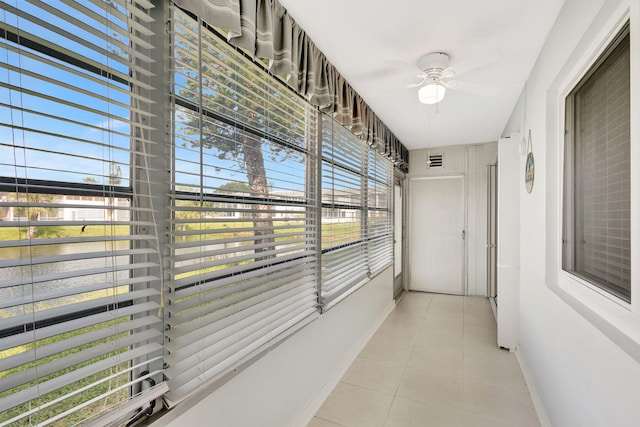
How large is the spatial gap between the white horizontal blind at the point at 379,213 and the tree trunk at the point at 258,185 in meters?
1.88

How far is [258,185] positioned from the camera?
5.19 feet

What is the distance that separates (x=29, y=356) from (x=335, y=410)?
1.92 meters

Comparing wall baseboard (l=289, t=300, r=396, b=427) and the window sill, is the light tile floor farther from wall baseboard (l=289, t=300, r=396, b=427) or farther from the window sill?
the window sill

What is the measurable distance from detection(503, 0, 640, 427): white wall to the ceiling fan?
470 millimetres

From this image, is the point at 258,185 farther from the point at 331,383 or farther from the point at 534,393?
the point at 534,393

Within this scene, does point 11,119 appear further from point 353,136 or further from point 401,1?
point 353,136

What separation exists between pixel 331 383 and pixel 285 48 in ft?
7.82

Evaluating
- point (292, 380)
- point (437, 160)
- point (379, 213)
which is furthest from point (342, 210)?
point (437, 160)

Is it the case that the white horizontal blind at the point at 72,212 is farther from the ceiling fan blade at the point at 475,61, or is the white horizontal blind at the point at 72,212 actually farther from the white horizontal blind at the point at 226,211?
the ceiling fan blade at the point at 475,61

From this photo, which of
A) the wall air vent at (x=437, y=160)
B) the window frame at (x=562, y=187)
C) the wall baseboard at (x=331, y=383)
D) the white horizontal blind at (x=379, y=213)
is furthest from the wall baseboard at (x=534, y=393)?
the wall air vent at (x=437, y=160)

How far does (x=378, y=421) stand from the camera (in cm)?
204

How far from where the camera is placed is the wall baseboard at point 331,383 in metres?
1.99

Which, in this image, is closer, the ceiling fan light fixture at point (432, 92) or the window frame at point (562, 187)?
the window frame at point (562, 187)

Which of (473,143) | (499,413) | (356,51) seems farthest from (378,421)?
(473,143)
